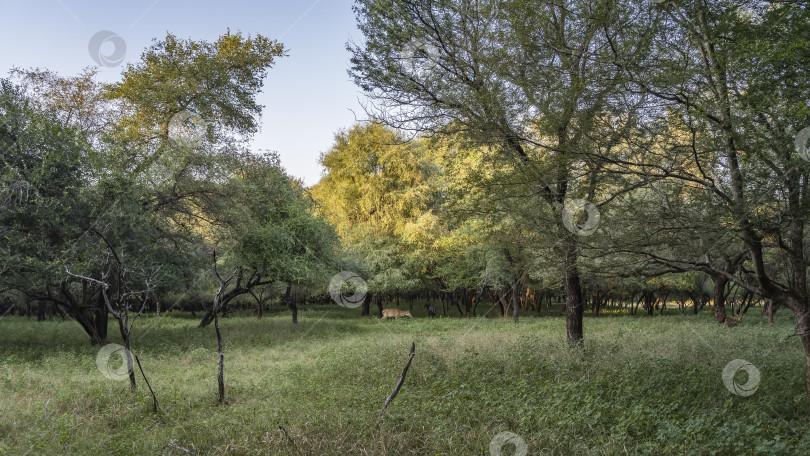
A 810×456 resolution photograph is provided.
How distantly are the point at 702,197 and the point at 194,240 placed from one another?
16.0m

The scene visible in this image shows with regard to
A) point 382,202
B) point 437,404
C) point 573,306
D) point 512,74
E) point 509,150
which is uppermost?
point 382,202

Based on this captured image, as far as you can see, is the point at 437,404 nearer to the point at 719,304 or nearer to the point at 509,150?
the point at 509,150

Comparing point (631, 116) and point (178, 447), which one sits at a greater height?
point (631, 116)

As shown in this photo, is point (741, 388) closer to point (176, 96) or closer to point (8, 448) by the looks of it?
point (8, 448)

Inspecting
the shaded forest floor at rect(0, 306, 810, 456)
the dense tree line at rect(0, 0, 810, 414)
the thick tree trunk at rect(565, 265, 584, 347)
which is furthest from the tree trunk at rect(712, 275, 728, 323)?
the thick tree trunk at rect(565, 265, 584, 347)

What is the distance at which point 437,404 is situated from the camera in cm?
670

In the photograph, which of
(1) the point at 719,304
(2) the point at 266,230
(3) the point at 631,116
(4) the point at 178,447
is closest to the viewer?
(4) the point at 178,447

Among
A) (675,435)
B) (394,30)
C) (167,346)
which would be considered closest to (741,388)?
(675,435)

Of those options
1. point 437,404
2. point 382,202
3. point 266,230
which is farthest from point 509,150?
point 382,202

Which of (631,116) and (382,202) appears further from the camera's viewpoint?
(382,202)

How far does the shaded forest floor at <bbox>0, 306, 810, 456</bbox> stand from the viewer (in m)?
5.19

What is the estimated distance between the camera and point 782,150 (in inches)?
212

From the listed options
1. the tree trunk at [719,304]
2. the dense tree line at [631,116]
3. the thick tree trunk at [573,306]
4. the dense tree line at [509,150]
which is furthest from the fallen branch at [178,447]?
the tree trunk at [719,304]

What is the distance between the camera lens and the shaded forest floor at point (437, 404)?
5191 mm
